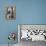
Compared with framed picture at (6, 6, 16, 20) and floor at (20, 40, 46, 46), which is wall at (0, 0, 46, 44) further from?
floor at (20, 40, 46, 46)

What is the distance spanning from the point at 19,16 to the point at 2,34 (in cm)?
54

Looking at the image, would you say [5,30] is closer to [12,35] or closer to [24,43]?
[12,35]

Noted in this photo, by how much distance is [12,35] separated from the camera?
9.68 ft

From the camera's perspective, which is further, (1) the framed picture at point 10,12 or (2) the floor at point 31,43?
(1) the framed picture at point 10,12

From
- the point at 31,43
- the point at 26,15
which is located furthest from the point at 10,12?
the point at 31,43

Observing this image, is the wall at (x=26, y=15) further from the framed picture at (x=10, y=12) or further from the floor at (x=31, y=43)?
the floor at (x=31, y=43)

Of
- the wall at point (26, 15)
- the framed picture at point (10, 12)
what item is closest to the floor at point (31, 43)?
the wall at point (26, 15)

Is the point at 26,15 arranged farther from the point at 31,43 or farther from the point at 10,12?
the point at 31,43

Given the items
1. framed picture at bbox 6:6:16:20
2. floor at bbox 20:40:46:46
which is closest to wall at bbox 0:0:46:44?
framed picture at bbox 6:6:16:20

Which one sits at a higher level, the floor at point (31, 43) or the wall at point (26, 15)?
the wall at point (26, 15)

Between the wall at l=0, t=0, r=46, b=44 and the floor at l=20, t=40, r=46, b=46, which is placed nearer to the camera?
the floor at l=20, t=40, r=46, b=46

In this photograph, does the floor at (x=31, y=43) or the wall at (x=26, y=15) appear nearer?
the floor at (x=31, y=43)

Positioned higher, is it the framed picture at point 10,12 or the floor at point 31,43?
the framed picture at point 10,12

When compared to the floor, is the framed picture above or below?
above
